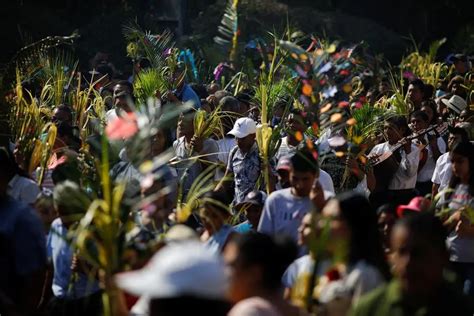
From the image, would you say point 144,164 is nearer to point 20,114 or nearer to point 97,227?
point 97,227

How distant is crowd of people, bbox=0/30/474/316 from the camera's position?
507 centimetres

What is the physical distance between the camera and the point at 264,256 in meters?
5.34

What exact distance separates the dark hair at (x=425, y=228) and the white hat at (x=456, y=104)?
839 cm

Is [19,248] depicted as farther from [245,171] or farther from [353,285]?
[245,171]

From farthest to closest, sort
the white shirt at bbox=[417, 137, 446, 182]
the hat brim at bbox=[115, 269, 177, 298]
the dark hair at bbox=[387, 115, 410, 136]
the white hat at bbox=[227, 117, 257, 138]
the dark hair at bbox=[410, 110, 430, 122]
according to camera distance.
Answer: the dark hair at bbox=[410, 110, 430, 122] < the white shirt at bbox=[417, 137, 446, 182] < the dark hair at bbox=[387, 115, 410, 136] < the white hat at bbox=[227, 117, 257, 138] < the hat brim at bbox=[115, 269, 177, 298]

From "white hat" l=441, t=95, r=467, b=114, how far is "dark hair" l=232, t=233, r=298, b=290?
8.65 metres

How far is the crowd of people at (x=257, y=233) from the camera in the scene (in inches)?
200

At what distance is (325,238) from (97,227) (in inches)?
44.2

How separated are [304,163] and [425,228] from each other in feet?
7.60

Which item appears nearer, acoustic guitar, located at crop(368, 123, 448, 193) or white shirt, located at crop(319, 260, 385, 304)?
white shirt, located at crop(319, 260, 385, 304)

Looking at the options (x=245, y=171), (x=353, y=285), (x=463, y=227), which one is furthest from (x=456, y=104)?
(x=353, y=285)

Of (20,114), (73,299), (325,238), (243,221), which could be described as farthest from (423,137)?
(325,238)

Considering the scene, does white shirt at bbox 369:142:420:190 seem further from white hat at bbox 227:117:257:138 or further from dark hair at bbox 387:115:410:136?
white hat at bbox 227:117:257:138

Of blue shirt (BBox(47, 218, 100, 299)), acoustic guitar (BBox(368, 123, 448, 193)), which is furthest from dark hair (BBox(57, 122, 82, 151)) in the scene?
blue shirt (BBox(47, 218, 100, 299))
